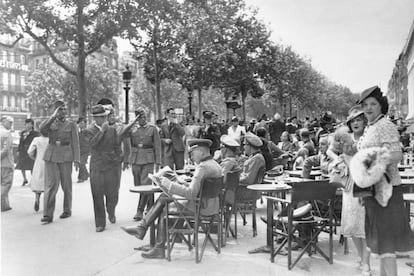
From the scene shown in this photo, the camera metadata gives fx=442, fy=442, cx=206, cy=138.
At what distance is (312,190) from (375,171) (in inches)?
51.7

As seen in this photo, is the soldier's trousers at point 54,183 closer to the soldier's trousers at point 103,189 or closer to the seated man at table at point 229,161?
the soldier's trousers at point 103,189

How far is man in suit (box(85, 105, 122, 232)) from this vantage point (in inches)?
273

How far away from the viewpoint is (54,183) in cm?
745

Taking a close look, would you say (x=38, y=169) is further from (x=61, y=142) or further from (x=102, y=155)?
(x=102, y=155)

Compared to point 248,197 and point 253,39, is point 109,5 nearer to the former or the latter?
point 253,39

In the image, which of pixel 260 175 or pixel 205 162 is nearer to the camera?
pixel 205 162

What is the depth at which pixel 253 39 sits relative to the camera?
19844 millimetres

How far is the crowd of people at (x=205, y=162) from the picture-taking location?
3.56 meters

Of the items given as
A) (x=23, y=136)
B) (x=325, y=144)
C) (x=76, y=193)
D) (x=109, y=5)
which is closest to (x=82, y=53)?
(x=109, y=5)

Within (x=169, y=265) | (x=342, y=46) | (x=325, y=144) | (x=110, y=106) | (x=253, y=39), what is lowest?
(x=169, y=265)

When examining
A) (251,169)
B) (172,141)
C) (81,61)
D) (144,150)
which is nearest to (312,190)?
(251,169)

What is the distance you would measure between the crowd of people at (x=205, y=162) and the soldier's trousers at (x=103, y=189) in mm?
15

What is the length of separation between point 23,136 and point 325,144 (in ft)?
25.9

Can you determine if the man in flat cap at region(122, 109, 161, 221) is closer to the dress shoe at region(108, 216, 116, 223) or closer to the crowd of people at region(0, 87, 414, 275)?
the crowd of people at region(0, 87, 414, 275)
